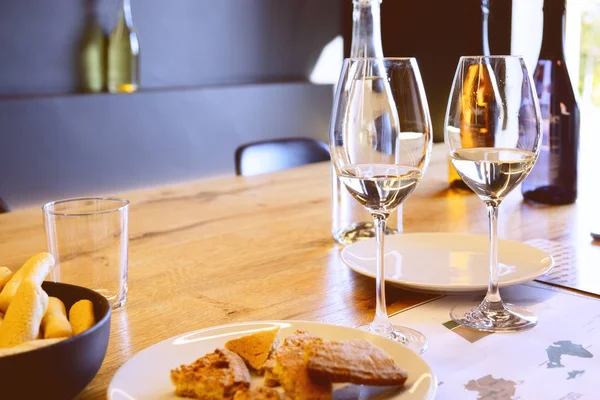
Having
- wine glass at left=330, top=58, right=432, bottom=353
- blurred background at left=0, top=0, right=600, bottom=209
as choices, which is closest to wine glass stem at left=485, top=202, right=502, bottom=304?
wine glass at left=330, top=58, right=432, bottom=353

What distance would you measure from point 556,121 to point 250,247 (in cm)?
58

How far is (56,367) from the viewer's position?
483 millimetres

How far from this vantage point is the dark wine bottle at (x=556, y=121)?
123 centimetres

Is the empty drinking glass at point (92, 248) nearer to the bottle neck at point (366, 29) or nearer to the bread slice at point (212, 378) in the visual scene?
the bread slice at point (212, 378)

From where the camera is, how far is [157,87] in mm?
3115

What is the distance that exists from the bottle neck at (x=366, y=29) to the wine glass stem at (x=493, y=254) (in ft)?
1.54

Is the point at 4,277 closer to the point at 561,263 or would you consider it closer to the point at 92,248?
the point at 92,248

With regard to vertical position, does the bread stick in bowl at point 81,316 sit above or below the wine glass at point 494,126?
below

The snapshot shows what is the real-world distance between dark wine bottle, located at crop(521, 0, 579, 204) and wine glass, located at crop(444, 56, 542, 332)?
0.57m

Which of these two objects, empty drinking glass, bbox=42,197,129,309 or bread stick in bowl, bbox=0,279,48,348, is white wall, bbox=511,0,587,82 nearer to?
empty drinking glass, bbox=42,197,129,309

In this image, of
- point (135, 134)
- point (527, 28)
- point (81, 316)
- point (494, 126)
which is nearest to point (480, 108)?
point (494, 126)

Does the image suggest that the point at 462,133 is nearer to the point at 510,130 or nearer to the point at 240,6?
the point at 510,130

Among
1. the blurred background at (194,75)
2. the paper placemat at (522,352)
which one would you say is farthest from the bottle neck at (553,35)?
the blurred background at (194,75)

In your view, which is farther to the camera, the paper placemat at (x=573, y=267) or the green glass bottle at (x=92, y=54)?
the green glass bottle at (x=92, y=54)
